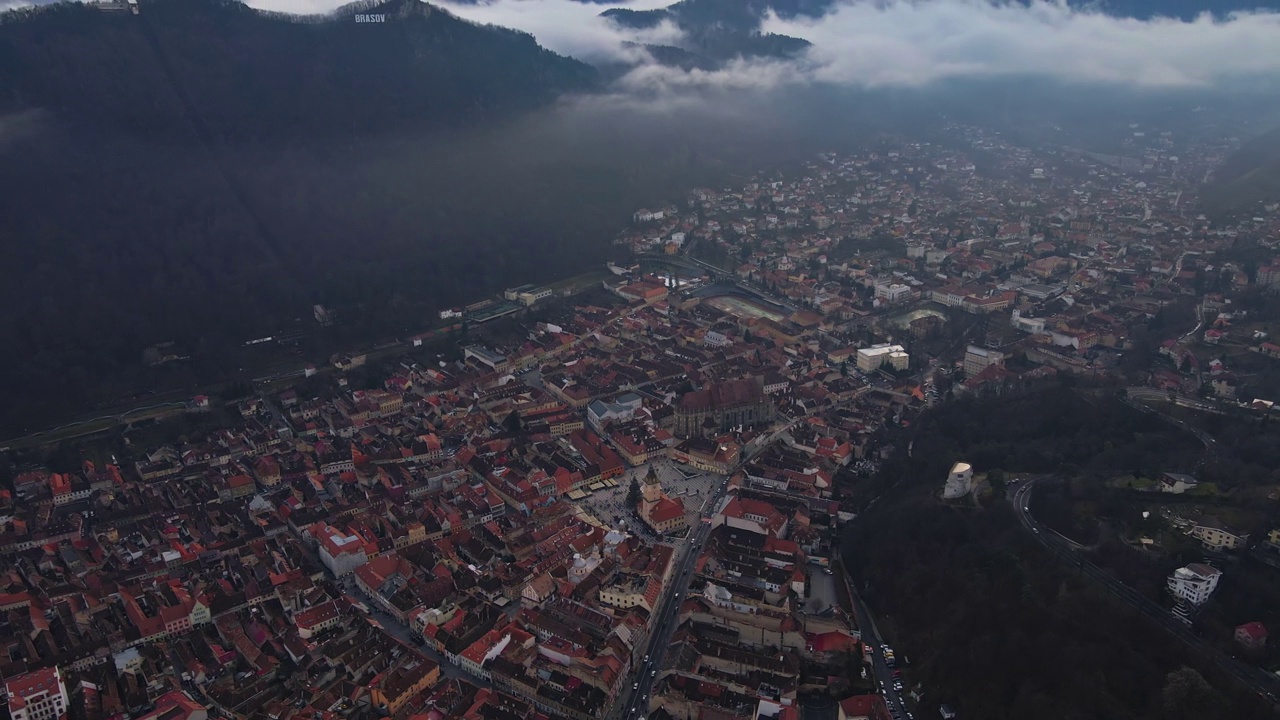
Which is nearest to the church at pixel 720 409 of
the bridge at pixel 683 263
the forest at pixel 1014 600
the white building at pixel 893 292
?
the forest at pixel 1014 600

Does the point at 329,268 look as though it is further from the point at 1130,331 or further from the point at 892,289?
the point at 1130,331

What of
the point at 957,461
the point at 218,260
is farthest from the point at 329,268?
the point at 957,461

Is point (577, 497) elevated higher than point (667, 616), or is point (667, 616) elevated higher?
point (667, 616)

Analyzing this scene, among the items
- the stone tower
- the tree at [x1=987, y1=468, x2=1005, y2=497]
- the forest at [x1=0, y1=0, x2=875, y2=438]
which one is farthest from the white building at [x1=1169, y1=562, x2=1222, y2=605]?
the forest at [x1=0, y1=0, x2=875, y2=438]

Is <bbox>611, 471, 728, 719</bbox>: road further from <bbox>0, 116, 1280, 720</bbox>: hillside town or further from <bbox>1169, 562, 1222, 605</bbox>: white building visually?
<bbox>1169, 562, 1222, 605</bbox>: white building

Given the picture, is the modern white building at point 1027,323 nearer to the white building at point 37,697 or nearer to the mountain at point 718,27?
the white building at point 37,697

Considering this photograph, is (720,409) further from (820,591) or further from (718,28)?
(718,28)

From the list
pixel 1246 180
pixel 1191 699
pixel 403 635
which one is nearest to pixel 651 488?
pixel 403 635
